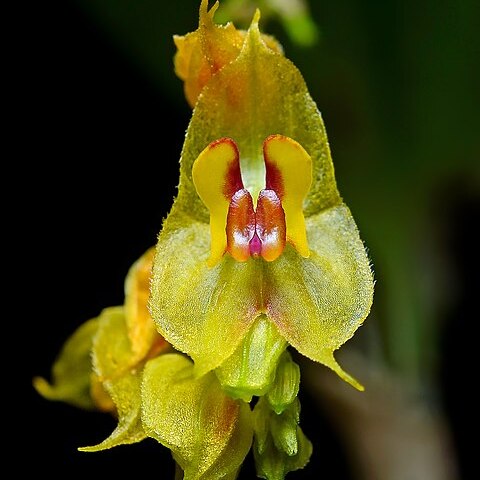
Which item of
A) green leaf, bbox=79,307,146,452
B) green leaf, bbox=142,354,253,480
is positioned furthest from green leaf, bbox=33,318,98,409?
green leaf, bbox=142,354,253,480

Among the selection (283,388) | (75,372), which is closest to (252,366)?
(283,388)

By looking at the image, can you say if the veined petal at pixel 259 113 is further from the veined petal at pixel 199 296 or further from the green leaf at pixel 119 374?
the green leaf at pixel 119 374

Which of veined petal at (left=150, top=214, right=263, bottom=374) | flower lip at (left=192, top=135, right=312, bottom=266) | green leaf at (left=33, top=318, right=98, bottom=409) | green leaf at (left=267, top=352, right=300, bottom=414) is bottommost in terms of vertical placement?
green leaf at (left=33, top=318, right=98, bottom=409)

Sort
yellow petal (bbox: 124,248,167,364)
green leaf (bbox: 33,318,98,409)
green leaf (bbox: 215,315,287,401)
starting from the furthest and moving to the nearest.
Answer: green leaf (bbox: 33,318,98,409), yellow petal (bbox: 124,248,167,364), green leaf (bbox: 215,315,287,401)

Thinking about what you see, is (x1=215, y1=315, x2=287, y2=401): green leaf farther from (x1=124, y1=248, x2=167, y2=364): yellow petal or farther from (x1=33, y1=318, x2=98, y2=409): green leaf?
(x1=33, y1=318, x2=98, y2=409): green leaf

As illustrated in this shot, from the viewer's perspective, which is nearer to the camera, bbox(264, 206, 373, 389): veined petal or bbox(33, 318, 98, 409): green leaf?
bbox(264, 206, 373, 389): veined petal

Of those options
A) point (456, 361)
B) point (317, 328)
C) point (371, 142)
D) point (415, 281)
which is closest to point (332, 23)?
point (371, 142)

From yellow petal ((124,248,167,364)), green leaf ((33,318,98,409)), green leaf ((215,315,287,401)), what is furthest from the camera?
green leaf ((33,318,98,409))

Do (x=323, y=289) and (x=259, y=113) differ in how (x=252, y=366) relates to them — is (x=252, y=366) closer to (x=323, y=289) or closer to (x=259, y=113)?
(x=323, y=289)
